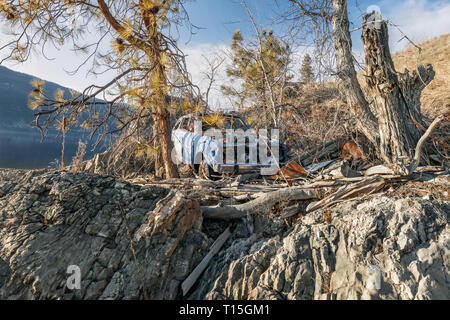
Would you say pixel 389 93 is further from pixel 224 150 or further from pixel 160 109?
pixel 160 109

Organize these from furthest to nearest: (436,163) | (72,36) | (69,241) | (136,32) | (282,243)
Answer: (72,36)
(436,163)
(136,32)
(282,243)
(69,241)

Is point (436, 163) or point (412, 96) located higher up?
point (412, 96)

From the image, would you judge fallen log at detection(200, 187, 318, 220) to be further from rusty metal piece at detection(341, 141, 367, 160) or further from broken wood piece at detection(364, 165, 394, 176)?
rusty metal piece at detection(341, 141, 367, 160)

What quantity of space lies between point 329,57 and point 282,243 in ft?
13.8

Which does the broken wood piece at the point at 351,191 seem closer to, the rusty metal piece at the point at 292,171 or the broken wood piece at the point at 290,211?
the broken wood piece at the point at 290,211

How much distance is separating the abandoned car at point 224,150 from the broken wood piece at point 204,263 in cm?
191

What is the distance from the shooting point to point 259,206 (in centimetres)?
325

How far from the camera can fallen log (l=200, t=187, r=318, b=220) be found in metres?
3.24

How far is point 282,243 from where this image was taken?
269 centimetres

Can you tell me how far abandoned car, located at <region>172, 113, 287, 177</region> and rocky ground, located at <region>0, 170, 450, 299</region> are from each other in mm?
1972

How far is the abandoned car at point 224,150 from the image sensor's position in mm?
4906
